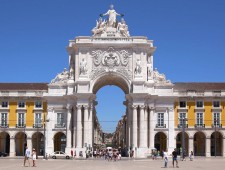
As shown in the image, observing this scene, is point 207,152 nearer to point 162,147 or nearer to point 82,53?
point 162,147

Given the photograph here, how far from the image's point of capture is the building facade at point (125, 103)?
3374 inches

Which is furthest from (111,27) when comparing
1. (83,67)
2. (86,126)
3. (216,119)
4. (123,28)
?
(216,119)

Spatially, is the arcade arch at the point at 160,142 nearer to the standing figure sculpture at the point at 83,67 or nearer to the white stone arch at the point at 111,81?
the white stone arch at the point at 111,81

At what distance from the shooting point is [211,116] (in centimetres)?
9062

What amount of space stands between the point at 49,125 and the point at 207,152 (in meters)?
26.7

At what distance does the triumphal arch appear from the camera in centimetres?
8525

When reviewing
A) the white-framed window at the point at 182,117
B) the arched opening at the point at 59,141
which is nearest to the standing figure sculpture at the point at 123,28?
the white-framed window at the point at 182,117

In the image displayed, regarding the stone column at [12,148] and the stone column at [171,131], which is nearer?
the stone column at [171,131]

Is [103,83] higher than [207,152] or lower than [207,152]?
higher

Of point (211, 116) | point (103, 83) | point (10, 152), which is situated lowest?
point (10, 152)

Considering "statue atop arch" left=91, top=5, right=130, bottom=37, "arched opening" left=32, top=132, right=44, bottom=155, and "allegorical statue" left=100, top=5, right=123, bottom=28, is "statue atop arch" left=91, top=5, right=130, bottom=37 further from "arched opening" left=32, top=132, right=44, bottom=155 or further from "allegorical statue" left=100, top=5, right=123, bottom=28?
"arched opening" left=32, top=132, right=44, bottom=155

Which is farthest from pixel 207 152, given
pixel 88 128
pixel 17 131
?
pixel 17 131

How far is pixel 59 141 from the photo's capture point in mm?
95500

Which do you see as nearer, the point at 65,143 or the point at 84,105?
the point at 84,105
